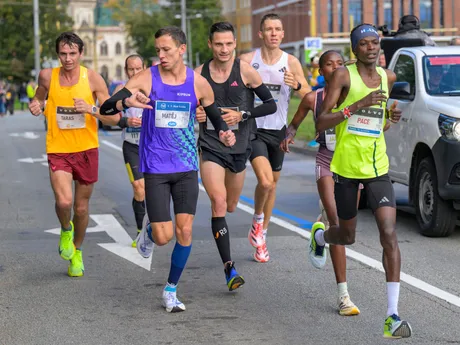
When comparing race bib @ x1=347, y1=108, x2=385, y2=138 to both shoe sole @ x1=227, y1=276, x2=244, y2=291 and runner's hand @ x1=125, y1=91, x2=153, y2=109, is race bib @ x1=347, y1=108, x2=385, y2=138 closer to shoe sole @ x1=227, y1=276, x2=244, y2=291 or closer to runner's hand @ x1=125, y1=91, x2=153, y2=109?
runner's hand @ x1=125, y1=91, x2=153, y2=109

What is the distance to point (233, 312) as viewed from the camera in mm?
7430

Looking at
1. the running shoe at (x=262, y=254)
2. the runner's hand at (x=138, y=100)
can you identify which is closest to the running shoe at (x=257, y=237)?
the running shoe at (x=262, y=254)

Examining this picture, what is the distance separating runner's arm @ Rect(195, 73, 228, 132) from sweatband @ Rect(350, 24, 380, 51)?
1.22 m

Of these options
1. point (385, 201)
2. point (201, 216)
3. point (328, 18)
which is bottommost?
point (201, 216)

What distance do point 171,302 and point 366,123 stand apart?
5.95 feet

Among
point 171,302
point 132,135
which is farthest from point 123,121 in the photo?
point 171,302

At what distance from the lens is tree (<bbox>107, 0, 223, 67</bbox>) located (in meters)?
99.9

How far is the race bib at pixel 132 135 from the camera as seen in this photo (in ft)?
35.4

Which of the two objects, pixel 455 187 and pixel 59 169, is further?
pixel 455 187

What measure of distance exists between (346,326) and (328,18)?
86848 mm

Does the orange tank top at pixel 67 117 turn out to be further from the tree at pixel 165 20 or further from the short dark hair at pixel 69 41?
the tree at pixel 165 20

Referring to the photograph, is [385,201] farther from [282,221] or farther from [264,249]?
[282,221]

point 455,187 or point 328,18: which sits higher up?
→ point 328,18

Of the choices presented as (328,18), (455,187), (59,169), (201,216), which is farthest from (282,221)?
(328,18)
